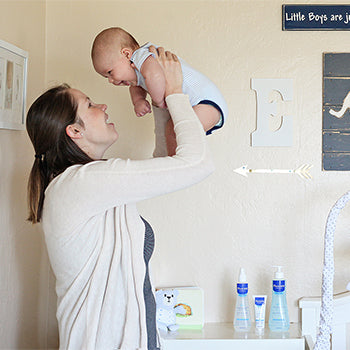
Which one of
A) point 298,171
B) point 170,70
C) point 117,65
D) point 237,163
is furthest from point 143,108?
point 298,171

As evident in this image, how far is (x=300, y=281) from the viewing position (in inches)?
84.5

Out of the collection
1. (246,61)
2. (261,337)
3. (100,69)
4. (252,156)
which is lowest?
(261,337)

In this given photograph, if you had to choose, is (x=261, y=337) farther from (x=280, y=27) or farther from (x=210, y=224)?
(x=280, y=27)

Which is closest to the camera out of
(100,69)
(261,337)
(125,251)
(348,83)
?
(125,251)

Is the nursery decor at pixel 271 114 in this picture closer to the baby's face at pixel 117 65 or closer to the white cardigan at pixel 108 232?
the baby's face at pixel 117 65

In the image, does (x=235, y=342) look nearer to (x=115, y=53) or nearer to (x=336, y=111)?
(x=336, y=111)

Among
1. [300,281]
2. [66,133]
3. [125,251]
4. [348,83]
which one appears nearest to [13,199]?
[66,133]

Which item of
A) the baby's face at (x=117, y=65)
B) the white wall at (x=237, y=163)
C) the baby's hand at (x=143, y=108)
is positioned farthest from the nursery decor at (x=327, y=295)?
the baby's face at (x=117, y=65)

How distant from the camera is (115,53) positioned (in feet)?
4.93

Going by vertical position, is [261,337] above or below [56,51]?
below

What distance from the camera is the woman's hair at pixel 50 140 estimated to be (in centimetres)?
138

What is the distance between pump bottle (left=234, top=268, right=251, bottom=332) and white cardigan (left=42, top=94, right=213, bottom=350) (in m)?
0.83

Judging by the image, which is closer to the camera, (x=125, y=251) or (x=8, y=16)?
(x=125, y=251)

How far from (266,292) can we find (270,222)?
28 cm
